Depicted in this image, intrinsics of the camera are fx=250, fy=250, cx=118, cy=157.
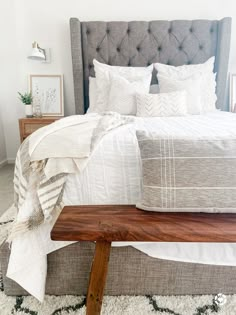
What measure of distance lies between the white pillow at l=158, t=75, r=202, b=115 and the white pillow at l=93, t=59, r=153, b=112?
0.29 m

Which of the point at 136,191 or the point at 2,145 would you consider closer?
the point at 136,191

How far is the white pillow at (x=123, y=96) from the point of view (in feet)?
7.00

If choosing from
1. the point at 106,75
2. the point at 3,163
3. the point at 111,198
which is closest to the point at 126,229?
the point at 111,198

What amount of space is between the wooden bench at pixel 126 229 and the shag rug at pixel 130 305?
18 centimetres

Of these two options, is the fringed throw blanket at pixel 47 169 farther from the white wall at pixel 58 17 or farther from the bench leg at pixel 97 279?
the white wall at pixel 58 17

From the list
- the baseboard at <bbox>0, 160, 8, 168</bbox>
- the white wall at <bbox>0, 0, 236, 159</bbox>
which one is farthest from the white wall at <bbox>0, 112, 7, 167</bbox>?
the white wall at <bbox>0, 0, 236, 159</bbox>

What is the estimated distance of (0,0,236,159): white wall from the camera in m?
2.63

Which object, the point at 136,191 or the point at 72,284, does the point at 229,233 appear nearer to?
the point at 136,191

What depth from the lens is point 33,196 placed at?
0.99 meters

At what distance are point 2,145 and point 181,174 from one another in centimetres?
261

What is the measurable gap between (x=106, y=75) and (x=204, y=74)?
92cm

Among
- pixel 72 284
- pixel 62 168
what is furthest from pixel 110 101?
pixel 72 284

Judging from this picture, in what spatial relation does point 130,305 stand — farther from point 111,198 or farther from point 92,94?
point 92,94

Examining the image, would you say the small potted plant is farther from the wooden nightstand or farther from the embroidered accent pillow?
the embroidered accent pillow
